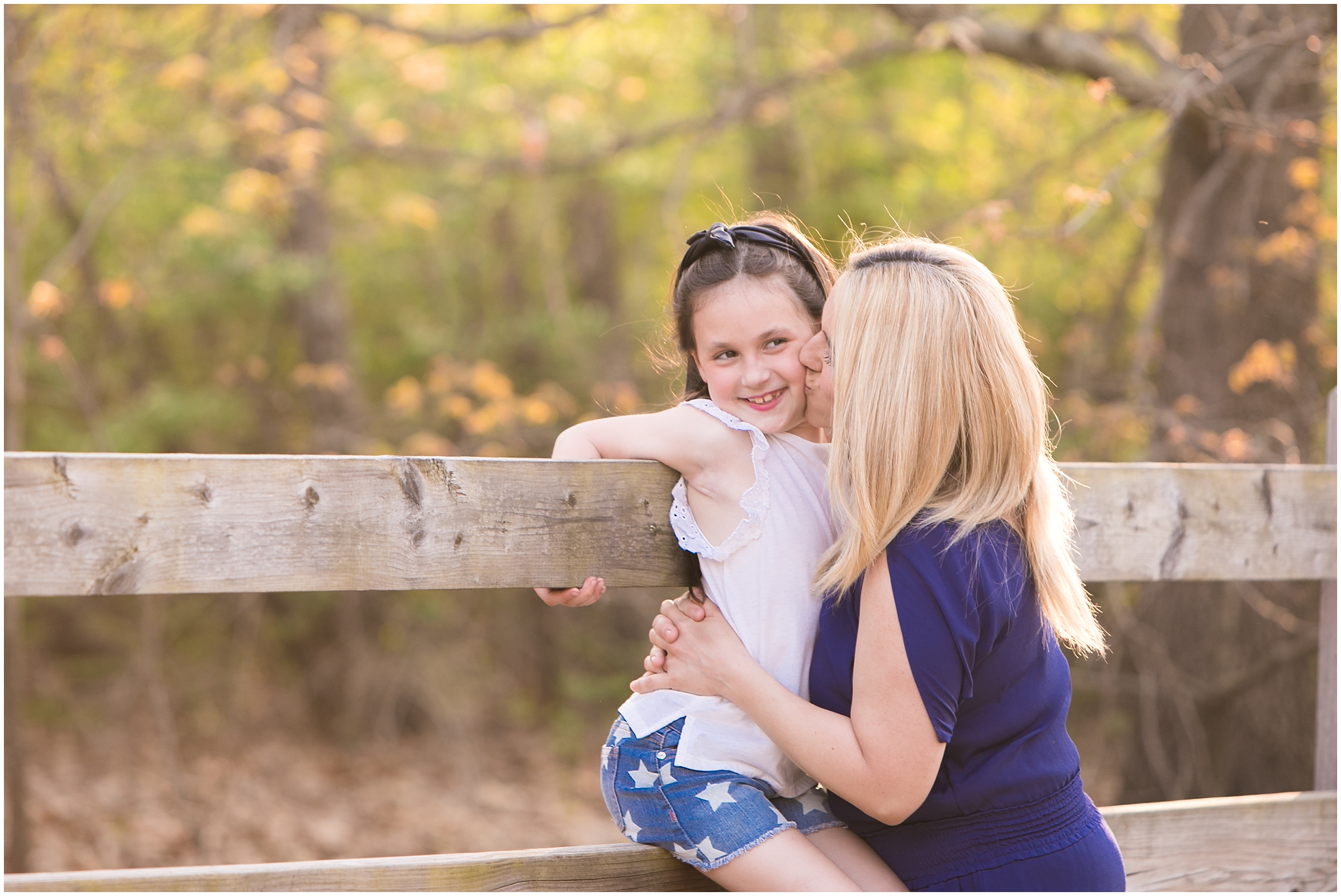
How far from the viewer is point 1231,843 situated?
7.35ft

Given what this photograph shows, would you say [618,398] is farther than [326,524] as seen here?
Yes

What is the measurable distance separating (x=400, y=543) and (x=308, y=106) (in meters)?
4.10

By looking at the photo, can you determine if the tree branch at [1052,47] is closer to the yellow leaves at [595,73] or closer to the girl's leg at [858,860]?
the girl's leg at [858,860]

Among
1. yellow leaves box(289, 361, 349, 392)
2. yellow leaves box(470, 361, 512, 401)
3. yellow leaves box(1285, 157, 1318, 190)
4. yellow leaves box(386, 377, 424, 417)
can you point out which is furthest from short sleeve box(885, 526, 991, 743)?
yellow leaves box(289, 361, 349, 392)

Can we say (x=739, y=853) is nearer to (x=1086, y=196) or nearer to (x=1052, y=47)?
(x=1086, y=196)

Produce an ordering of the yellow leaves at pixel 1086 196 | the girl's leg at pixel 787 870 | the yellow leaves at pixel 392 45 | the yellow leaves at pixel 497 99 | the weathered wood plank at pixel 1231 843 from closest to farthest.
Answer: the girl's leg at pixel 787 870 < the weathered wood plank at pixel 1231 843 < the yellow leaves at pixel 1086 196 < the yellow leaves at pixel 392 45 < the yellow leaves at pixel 497 99

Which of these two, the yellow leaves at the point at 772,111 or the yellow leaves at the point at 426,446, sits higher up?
the yellow leaves at the point at 772,111

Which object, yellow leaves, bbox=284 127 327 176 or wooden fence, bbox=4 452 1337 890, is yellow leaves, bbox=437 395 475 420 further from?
wooden fence, bbox=4 452 1337 890

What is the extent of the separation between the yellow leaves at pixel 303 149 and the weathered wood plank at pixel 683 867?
4069 millimetres

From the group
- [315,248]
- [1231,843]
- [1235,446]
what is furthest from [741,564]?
[315,248]

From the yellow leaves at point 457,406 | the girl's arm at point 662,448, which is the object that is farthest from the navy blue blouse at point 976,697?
the yellow leaves at point 457,406

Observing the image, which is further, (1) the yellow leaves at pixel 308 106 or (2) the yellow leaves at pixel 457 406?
(1) the yellow leaves at pixel 308 106

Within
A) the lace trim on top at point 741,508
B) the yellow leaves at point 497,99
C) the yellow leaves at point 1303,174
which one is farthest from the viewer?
the yellow leaves at point 497,99

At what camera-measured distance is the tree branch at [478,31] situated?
431 cm
